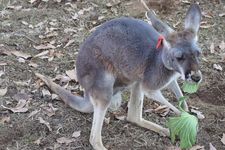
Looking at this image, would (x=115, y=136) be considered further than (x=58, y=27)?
No

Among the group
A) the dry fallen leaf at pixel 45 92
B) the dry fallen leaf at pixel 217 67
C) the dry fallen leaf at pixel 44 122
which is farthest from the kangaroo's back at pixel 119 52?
the dry fallen leaf at pixel 217 67

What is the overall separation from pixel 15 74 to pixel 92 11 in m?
1.67

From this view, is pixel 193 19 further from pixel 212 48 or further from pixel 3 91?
pixel 3 91

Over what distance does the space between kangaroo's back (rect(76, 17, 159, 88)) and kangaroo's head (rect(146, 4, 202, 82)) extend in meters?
0.25

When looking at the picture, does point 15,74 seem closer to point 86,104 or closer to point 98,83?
point 86,104

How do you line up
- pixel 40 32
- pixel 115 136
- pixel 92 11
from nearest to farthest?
pixel 115 136
pixel 40 32
pixel 92 11

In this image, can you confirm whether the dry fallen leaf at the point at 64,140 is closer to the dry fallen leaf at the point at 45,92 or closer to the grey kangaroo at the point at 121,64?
the grey kangaroo at the point at 121,64

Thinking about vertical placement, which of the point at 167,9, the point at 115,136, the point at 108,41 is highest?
the point at 108,41

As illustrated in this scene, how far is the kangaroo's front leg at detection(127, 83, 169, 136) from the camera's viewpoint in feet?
13.6

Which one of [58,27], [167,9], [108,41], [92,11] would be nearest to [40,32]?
[58,27]

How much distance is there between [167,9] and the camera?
618 cm

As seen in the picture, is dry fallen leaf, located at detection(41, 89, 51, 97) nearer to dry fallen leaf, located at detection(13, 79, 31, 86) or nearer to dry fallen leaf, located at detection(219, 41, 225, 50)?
dry fallen leaf, located at detection(13, 79, 31, 86)

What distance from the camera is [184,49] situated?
3.47 m

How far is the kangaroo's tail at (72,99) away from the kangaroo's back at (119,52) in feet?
1.08
